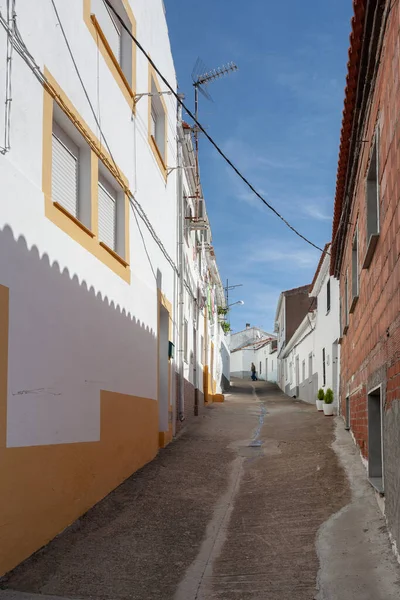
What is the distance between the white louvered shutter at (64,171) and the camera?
669cm

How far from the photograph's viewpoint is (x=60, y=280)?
245 inches

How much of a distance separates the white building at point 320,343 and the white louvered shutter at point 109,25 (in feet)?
16.9

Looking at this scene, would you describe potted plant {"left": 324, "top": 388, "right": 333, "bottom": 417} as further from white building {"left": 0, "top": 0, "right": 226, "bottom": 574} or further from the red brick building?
the red brick building

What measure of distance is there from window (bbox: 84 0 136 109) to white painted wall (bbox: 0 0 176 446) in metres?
0.18

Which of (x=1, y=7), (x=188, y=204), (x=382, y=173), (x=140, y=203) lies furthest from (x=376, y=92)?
(x=188, y=204)

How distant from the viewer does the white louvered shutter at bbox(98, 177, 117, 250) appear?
8.30 meters

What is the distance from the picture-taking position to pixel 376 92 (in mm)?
6391

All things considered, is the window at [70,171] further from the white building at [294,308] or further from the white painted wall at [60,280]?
the white building at [294,308]

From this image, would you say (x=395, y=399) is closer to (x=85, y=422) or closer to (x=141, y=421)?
(x=85, y=422)

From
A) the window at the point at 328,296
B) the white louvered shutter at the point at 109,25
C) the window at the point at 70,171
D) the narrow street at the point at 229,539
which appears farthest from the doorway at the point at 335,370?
the window at the point at 70,171

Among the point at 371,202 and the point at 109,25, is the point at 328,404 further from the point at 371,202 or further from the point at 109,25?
the point at 109,25

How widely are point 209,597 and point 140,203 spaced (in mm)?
6529

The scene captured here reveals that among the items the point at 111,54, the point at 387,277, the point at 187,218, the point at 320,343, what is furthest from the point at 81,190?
the point at 320,343

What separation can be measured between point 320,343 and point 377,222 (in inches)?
487
